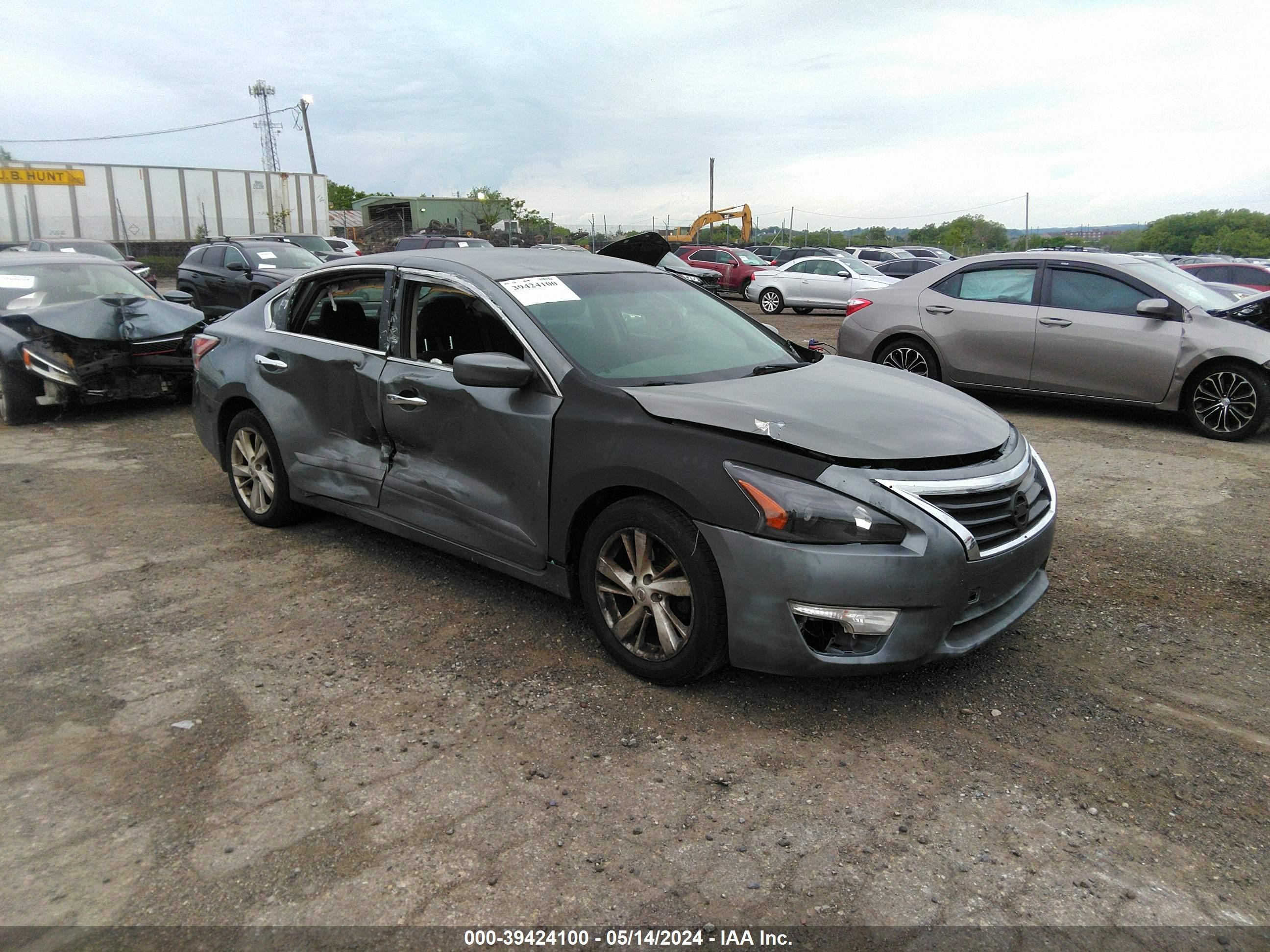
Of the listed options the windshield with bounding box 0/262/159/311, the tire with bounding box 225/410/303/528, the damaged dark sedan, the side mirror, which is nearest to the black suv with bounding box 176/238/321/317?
the windshield with bounding box 0/262/159/311

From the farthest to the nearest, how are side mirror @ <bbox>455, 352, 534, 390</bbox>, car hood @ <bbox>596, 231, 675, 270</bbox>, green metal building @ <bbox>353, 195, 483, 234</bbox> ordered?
green metal building @ <bbox>353, 195, 483, 234</bbox>, car hood @ <bbox>596, 231, 675, 270</bbox>, side mirror @ <bbox>455, 352, 534, 390</bbox>

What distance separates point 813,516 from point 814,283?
1972 cm

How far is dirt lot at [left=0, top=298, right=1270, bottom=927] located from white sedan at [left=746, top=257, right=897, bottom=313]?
56.5 ft

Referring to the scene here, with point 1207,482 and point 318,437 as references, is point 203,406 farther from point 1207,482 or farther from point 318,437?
point 1207,482

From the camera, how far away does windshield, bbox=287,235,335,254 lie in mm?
25547

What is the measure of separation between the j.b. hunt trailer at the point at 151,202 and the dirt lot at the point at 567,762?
3708 cm

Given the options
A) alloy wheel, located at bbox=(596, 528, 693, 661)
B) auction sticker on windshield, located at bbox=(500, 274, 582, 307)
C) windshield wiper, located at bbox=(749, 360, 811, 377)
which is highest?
auction sticker on windshield, located at bbox=(500, 274, 582, 307)

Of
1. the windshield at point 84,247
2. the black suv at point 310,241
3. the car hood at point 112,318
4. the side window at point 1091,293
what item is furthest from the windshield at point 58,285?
the black suv at point 310,241

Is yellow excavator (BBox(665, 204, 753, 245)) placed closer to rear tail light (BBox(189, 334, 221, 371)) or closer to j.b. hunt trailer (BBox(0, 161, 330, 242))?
j.b. hunt trailer (BBox(0, 161, 330, 242))

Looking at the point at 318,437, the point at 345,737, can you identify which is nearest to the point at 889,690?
the point at 345,737

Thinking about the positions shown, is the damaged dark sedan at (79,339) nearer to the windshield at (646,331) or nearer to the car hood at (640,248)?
the car hood at (640,248)

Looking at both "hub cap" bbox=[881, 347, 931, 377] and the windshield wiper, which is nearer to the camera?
the windshield wiper

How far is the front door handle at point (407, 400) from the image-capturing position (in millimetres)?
4246

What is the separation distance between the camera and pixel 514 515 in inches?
154
